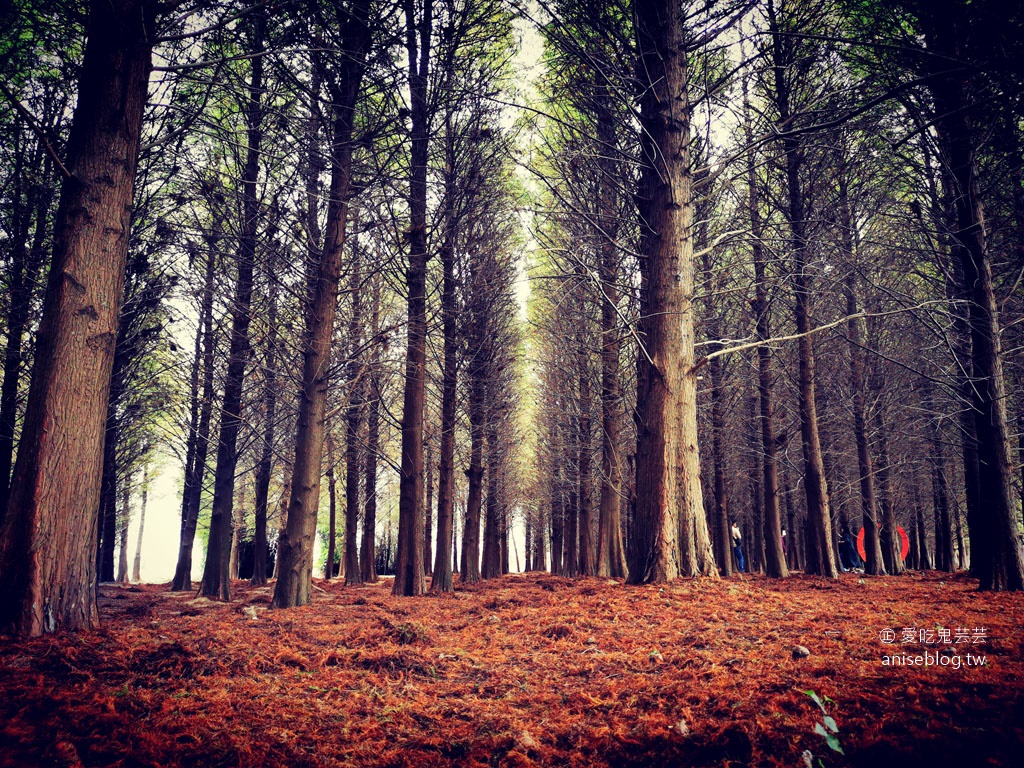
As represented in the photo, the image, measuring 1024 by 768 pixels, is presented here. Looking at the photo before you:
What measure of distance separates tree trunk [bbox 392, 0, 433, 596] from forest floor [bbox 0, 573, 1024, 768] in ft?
15.9

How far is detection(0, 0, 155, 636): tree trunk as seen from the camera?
3.68 m

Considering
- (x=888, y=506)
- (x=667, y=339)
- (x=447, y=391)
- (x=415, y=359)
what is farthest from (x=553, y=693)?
(x=888, y=506)

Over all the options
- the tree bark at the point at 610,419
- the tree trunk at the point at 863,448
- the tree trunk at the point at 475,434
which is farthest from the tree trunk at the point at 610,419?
the tree trunk at the point at 863,448

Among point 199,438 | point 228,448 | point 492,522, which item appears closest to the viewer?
point 228,448

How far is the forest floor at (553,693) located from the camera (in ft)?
6.55

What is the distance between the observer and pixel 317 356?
26.2 ft

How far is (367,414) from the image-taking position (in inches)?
528

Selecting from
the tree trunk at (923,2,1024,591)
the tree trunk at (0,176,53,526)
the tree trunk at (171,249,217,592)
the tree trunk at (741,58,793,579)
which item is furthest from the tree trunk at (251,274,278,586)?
the tree trunk at (923,2,1024,591)

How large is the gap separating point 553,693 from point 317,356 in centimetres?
631

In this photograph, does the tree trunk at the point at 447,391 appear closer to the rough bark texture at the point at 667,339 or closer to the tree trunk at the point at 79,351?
the rough bark texture at the point at 667,339

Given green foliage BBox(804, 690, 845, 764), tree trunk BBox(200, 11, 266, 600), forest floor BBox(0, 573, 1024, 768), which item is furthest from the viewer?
tree trunk BBox(200, 11, 266, 600)

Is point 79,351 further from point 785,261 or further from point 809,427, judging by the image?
point 809,427

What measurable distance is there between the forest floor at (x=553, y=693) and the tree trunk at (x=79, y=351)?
1.53ft

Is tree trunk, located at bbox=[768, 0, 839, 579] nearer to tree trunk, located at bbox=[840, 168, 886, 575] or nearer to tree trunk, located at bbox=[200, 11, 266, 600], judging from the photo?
tree trunk, located at bbox=[840, 168, 886, 575]
